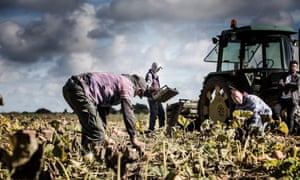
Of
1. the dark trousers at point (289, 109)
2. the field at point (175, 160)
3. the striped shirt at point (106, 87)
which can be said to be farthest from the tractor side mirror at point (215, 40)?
the striped shirt at point (106, 87)

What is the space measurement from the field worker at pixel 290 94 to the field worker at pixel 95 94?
466 cm

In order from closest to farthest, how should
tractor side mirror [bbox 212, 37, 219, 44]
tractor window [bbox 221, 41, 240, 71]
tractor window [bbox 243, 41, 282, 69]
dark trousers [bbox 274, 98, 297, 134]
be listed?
dark trousers [bbox 274, 98, 297, 134] < tractor window [bbox 243, 41, 282, 69] < tractor window [bbox 221, 41, 240, 71] < tractor side mirror [bbox 212, 37, 219, 44]

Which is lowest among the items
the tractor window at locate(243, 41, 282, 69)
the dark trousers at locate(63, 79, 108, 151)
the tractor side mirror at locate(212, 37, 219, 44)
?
the dark trousers at locate(63, 79, 108, 151)

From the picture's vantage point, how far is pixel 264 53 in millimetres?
10500

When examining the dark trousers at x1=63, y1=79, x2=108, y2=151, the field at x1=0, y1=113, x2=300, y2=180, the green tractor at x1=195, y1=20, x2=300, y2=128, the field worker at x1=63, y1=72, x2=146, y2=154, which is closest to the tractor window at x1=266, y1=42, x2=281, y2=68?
the green tractor at x1=195, y1=20, x2=300, y2=128

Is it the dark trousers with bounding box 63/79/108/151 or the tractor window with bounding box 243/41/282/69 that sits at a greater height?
the tractor window with bounding box 243/41/282/69

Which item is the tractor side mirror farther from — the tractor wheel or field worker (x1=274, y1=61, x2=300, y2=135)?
field worker (x1=274, y1=61, x2=300, y2=135)

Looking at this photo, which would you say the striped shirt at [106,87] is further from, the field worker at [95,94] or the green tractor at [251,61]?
the green tractor at [251,61]

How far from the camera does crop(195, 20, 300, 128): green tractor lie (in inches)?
408

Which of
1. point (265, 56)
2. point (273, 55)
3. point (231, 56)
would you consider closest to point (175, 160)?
point (265, 56)

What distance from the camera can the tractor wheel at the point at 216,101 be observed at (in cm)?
1091

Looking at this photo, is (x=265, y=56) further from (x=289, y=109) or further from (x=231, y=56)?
(x=289, y=109)

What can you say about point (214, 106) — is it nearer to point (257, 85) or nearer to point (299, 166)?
point (257, 85)

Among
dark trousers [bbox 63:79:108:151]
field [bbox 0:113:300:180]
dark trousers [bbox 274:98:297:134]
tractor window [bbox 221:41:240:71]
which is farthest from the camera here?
tractor window [bbox 221:41:240:71]
